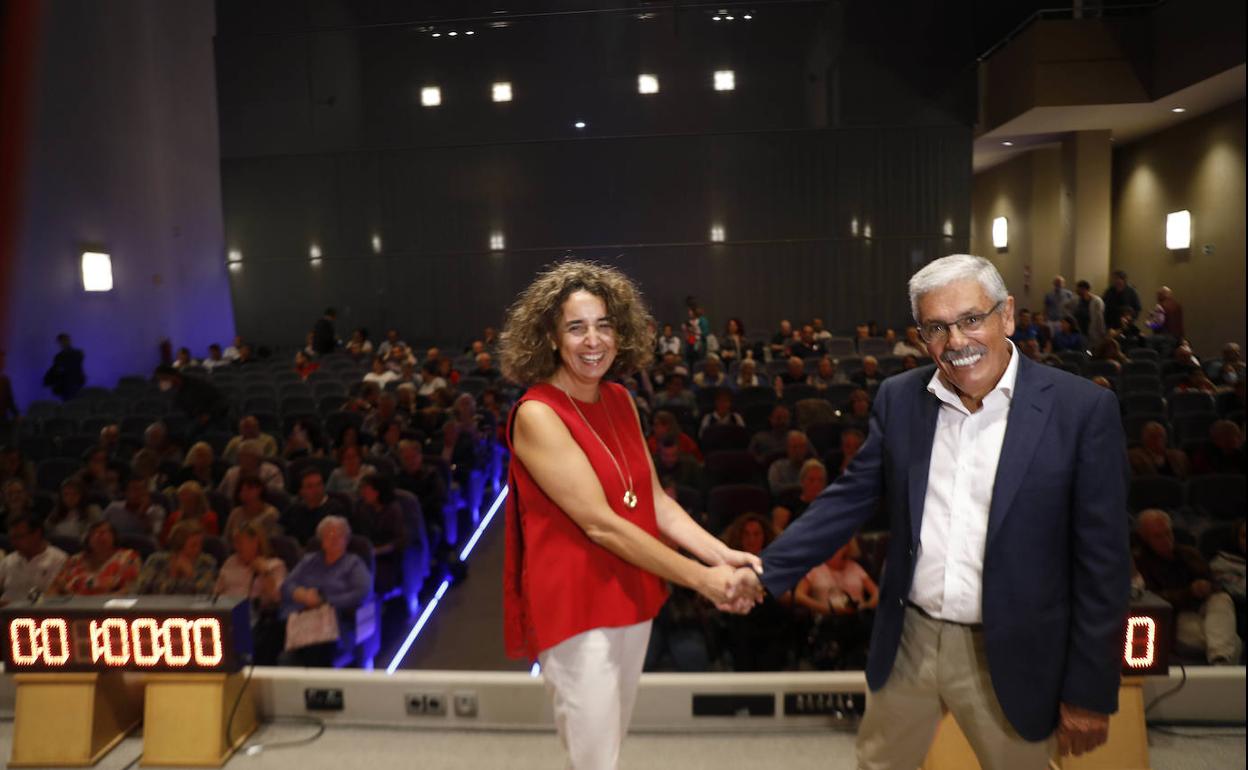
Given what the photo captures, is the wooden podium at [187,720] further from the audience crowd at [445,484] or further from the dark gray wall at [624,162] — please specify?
the dark gray wall at [624,162]

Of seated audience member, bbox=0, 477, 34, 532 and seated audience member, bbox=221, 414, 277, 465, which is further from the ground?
seated audience member, bbox=221, 414, 277, 465

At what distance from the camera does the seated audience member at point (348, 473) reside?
6.27m

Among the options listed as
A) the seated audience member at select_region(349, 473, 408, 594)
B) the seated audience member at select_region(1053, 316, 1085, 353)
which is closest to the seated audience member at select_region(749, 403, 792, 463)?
the seated audience member at select_region(349, 473, 408, 594)

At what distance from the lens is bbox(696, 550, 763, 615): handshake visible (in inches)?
91.1

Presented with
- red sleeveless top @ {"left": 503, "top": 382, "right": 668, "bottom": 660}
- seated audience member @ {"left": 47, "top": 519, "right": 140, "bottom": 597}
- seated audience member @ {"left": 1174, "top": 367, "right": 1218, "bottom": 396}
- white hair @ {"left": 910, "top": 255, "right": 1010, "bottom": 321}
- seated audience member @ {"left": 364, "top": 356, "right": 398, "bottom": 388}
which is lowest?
seated audience member @ {"left": 47, "top": 519, "right": 140, "bottom": 597}

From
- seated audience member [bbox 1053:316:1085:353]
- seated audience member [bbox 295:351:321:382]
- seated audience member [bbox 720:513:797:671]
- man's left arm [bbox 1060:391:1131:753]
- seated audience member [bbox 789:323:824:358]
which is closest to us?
man's left arm [bbox 1060:391:1131:753]

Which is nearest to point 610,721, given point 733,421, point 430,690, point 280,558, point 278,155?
point 430,690

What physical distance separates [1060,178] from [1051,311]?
13.6 feet

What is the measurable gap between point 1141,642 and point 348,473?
4.77 metres

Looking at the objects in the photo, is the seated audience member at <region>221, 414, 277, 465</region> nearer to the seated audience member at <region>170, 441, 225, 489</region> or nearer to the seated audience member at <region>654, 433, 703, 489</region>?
the seated audience member at <region>170, 441, 225, 489</region>

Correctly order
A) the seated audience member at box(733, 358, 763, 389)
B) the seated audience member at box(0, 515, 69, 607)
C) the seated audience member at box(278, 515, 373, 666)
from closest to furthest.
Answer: the seated audience member at box(278, 515, 373, 666) → the seated audience member at box(0, 515, 69, 607) → the seated audience member at box(733, 358, 763, 389)

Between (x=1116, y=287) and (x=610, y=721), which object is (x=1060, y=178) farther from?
(x=610, y=721)

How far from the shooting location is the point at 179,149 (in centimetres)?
1512

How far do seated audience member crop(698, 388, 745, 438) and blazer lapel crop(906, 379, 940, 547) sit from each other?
5156mm
